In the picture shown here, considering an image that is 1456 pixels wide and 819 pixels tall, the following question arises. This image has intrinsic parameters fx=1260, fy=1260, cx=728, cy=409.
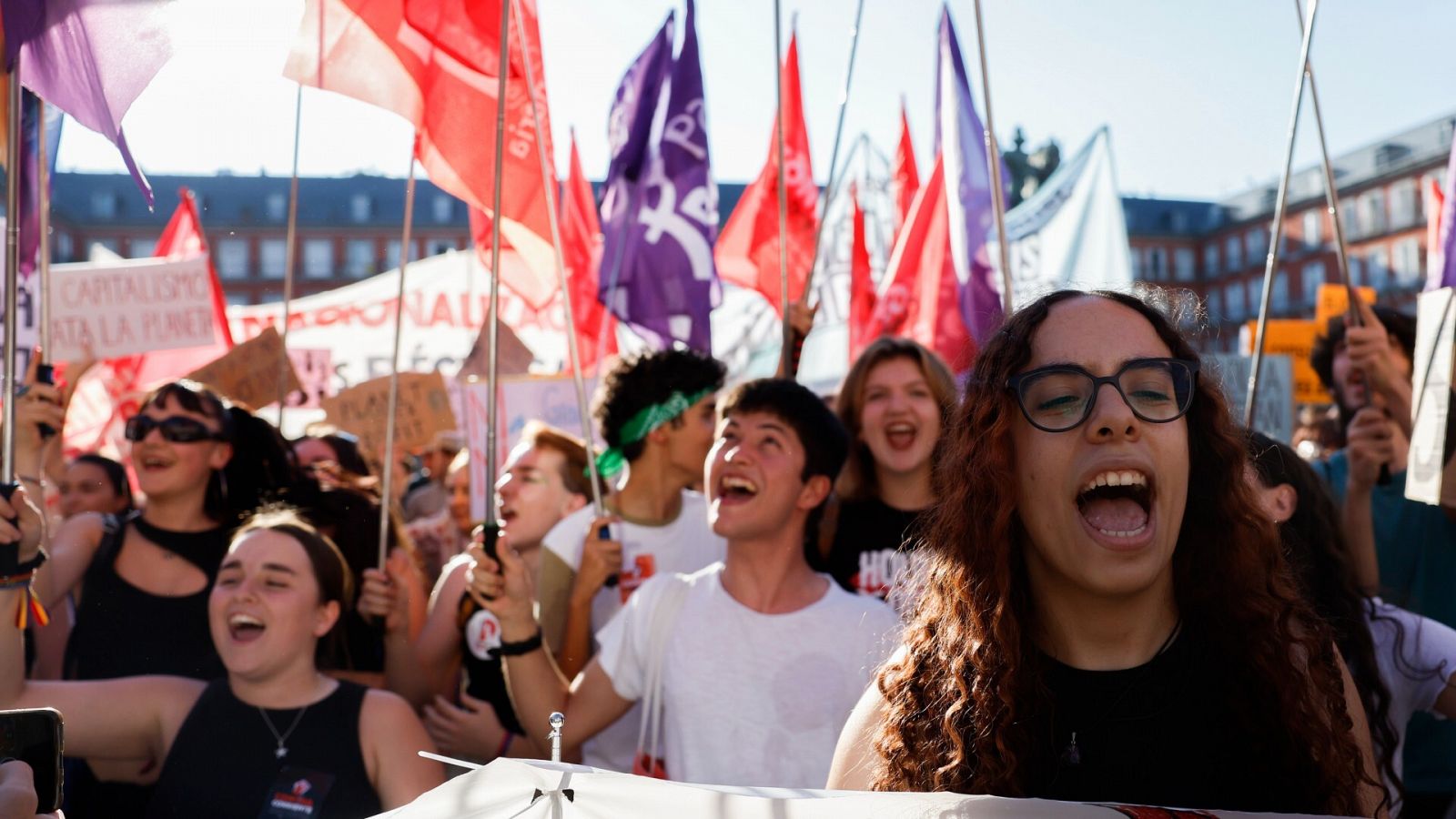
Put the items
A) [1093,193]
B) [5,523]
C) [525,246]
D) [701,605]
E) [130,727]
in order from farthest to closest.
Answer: [1093,193] → [525,246] → [701,605] → [130,727] → [5,523]

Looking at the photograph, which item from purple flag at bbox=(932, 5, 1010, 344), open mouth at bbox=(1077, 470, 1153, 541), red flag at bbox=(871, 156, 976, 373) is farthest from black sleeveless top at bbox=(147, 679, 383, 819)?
red flag at bbox=(871, 156, 976, 373)

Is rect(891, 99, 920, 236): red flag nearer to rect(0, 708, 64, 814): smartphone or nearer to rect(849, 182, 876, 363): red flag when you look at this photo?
rect(849, 182, 876, 363): red flag

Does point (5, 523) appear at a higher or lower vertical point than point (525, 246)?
lower

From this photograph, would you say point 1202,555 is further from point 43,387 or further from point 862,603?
point 43,387

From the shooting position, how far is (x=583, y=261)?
7.26 meters

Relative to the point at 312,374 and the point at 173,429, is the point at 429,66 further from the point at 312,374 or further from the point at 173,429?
the point at 312,374

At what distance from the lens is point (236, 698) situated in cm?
260

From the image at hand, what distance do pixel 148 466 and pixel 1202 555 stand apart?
2694mm

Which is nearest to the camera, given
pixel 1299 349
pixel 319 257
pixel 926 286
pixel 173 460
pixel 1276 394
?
pixel 173 460

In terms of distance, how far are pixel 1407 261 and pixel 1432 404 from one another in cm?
5738

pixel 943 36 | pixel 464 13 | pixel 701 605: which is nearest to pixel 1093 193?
pixel 943 36

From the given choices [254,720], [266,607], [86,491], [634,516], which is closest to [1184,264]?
[86,491]

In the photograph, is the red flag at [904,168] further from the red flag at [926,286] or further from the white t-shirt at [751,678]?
the white t-shirt at [751,678]

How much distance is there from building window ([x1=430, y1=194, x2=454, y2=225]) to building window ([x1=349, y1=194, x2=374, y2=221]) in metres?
3.09
